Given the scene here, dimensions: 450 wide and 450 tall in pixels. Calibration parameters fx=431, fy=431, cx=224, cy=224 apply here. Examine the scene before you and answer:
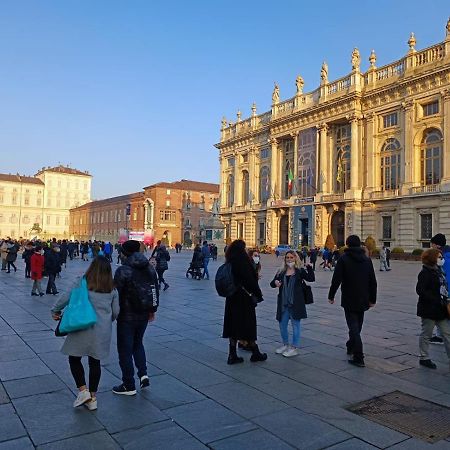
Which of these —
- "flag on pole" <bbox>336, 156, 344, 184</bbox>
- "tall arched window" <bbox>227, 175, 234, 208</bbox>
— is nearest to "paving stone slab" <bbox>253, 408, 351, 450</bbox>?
"flag on pole" <bbox>336, 156, 344, 184</bbox>

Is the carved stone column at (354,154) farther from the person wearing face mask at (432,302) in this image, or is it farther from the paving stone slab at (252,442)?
the paving stone slab at (252,442)

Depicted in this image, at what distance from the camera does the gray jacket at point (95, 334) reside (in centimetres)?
413

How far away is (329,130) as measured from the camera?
152ft

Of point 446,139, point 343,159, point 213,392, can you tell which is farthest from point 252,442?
point 343,159

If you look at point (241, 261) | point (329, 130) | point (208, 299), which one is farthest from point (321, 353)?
point (329, 130)

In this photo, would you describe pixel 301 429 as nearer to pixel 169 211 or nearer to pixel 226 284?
pixel 226 284

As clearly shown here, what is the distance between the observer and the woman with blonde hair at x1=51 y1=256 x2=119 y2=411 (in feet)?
13.6

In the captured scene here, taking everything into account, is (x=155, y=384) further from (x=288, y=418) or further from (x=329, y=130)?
(x=329, y=130)

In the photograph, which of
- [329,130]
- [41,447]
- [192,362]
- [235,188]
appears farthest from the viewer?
[235,188]

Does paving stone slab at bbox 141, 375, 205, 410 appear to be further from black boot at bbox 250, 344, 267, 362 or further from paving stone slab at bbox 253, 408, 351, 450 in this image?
black boot at bbox 250, 344, 267, 362

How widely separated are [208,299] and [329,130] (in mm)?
38044

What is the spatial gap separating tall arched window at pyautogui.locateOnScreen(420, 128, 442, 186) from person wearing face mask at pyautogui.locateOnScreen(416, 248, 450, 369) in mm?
33762

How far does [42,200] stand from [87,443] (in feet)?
393

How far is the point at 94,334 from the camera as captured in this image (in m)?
4.16
